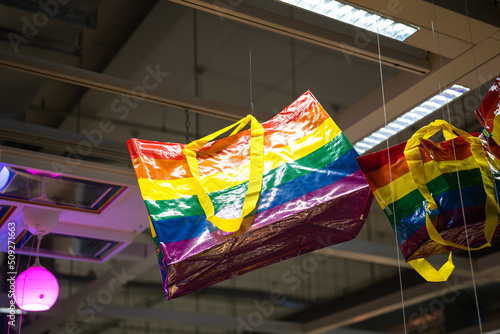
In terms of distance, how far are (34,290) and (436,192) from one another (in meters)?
2.74

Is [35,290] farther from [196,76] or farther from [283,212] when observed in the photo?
[283,212]

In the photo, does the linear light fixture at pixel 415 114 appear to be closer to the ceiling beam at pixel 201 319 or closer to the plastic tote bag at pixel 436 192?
the plastic tote bag at pixel 436 192

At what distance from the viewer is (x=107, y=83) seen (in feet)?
13.3

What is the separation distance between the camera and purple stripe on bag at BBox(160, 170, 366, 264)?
2.16 m

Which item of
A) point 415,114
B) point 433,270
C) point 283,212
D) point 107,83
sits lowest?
point 433,270

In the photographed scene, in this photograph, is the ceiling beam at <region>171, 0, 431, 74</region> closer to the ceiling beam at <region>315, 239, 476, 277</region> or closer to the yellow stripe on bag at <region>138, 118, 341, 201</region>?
the yellow stripe on bag at <region>138, 118, 341, 201</region>

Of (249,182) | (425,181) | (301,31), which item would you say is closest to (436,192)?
(425,181)

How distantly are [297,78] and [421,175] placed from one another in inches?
116

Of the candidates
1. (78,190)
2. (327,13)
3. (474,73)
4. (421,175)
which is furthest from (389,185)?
(78,190)

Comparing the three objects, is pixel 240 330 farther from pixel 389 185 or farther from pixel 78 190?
pixel 389 185

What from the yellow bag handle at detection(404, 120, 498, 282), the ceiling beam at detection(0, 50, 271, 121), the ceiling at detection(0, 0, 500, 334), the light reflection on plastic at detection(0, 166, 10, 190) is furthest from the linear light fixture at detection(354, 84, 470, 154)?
the light reflection on plastic at detection(0, 166, 10, 190)

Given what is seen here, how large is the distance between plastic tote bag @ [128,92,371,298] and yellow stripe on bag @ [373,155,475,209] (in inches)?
2.4

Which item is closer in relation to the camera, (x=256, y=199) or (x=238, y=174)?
(x=256, y=199)

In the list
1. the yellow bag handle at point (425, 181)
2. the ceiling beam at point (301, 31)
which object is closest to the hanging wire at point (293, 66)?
the ceiling beam at point (301, 31)
